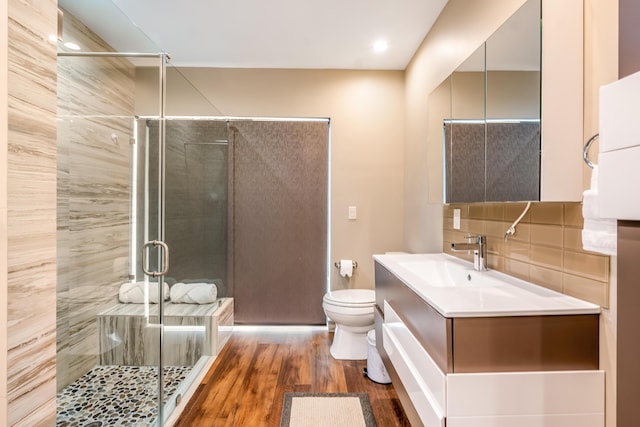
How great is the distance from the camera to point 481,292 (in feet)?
3.90

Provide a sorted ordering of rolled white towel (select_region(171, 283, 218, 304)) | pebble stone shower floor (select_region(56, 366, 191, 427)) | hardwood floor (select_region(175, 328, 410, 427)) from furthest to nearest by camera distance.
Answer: rolled white towel (select_region(171, 283, 218, 304)) → hardwood floor (select_region(175, 328, 410, 427)) → pebble stone shower floor (select_region(56, 366, 191, 427))

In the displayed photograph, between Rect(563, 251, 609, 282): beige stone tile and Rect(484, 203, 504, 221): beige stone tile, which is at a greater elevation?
Rect(484, 203, 504, 221): beige stone tile

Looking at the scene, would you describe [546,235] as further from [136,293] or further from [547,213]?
[136,293]

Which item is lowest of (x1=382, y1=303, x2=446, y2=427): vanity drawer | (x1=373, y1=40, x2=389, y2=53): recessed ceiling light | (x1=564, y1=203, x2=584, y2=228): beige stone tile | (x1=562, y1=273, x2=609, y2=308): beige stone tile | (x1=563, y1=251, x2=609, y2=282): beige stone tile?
(x1=382, y1=303, x2=446, y2=427): vanity drawer

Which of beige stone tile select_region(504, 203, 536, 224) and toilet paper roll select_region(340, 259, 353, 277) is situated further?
toilet paper roll select_region(340, 259, 353, 277)

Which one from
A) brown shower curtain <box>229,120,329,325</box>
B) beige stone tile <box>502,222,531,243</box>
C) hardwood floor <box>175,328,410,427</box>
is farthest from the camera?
brown shower curtain <box>229,120,329,325</box>

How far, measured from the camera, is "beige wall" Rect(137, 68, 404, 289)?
3.07 meters

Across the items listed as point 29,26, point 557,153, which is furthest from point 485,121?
point 29,26

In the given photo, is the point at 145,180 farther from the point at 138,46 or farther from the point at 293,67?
the point at 293,67

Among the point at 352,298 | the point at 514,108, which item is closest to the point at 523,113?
the point at 514,108

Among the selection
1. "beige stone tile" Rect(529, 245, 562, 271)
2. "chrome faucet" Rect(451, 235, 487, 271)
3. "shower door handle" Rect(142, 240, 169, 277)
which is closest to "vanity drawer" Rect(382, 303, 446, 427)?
"chrome faucet" Rect(451, 235, 487, 271)

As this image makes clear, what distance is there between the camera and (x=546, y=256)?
1221 millimetres

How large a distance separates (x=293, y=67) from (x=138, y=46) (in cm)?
134

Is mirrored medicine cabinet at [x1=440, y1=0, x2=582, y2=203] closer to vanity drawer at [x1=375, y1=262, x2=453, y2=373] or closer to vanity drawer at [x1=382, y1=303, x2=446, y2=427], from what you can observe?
vanity drawer at [x1=375, y1=262, x2=453, y2=373]
